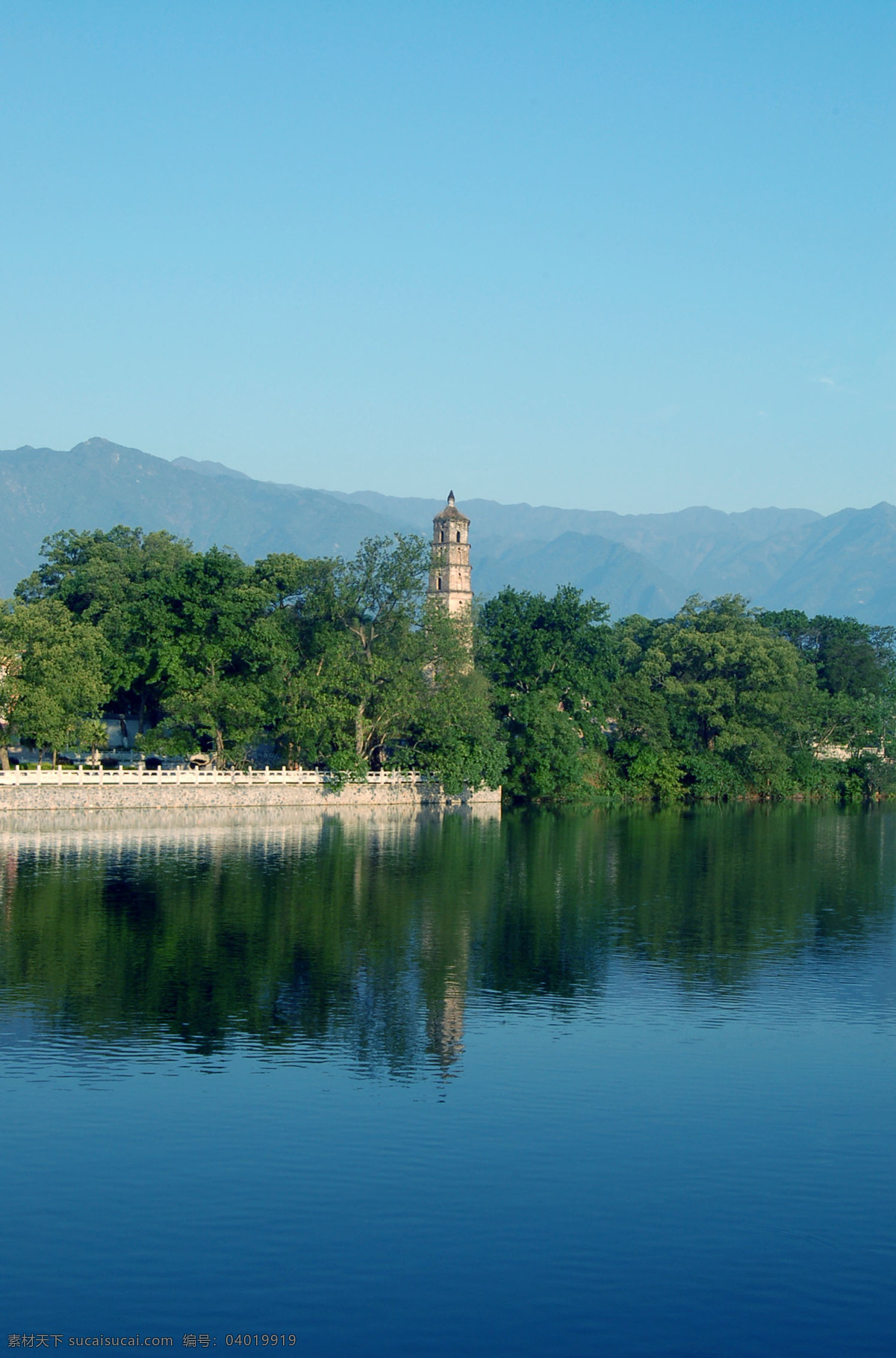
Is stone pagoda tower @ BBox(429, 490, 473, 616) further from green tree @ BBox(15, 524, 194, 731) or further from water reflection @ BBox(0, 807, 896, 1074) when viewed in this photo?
water reflection @ BBox(0, 807, 896, 1074)

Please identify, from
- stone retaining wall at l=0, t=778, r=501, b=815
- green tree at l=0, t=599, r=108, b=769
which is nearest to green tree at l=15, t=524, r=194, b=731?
green tree at l=0, t=599, r=108, b=769

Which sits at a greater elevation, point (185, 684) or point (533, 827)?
point (185, 684)

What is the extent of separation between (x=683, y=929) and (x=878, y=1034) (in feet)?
29.5

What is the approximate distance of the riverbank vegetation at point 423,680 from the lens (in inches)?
2080

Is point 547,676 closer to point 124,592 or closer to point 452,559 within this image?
point 452,559

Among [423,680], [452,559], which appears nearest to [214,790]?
[423,680]

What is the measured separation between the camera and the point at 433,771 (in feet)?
182

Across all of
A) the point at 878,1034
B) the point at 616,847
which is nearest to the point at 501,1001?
the point at 878,1034

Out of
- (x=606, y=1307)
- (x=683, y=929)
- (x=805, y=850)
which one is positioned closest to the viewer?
(x=606, y=1307)

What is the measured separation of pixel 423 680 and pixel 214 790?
31.6 ft

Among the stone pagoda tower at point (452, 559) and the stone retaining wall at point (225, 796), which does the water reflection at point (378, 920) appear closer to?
the stone retaining wall at point (225, 796)

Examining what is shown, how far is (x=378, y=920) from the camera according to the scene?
29219mm

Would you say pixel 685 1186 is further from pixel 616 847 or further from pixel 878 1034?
pixel 616 847

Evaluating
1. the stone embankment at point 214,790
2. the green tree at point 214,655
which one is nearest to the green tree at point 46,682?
the stone embankment at point 214,790
